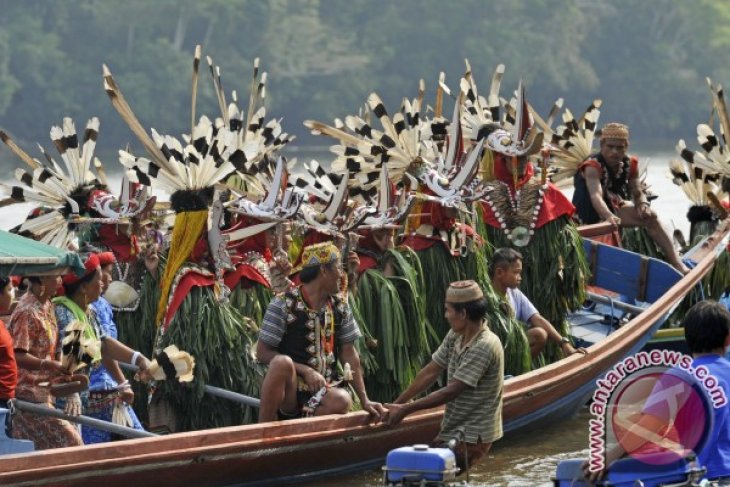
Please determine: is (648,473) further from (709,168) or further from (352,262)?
(709,168)

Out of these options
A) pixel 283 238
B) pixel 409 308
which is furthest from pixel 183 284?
pixel 409 308

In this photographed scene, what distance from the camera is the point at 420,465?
6035mm

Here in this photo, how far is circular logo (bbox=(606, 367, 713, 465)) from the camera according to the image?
5219mm

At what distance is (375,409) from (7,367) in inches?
66.4

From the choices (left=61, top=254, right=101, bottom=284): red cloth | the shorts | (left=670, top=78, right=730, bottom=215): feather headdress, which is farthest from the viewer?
(left=670, top=78, right=730, bottom=215): feather headdress

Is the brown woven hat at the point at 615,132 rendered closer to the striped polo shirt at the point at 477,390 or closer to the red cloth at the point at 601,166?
the red cloth at the point at 601,166

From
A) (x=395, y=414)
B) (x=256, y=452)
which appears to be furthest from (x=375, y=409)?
(x=256, y=452)

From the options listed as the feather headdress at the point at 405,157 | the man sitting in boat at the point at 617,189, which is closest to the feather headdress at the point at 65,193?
the feather headdress at the point at 405,157

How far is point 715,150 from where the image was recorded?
1199 centimetres

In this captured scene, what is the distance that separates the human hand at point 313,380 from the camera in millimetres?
7488

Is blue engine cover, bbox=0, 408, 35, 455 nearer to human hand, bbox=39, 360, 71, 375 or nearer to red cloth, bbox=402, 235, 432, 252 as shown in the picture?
human hand, bbox=39, 360, 71, 375

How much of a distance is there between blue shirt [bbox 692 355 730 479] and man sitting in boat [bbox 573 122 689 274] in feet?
17.8

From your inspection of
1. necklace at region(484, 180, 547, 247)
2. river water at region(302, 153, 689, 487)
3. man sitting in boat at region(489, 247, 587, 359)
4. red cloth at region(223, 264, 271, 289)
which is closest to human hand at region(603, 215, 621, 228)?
necklace at region(484, 180, 547, 247)

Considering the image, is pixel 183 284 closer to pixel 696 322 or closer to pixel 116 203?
pixel 116 203
